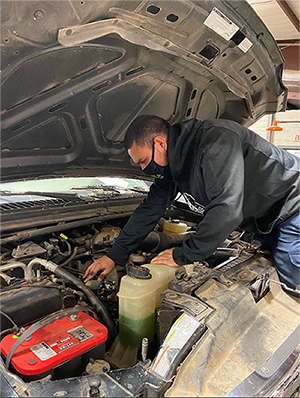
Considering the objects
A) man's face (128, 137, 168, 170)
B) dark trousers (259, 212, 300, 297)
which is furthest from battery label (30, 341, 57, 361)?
dark trousers (259, 212, 300, 297)

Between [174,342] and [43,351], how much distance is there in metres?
0.44

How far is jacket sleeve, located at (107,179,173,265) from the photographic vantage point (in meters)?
1.76

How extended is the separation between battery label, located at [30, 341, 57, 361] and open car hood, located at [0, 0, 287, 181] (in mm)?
1165

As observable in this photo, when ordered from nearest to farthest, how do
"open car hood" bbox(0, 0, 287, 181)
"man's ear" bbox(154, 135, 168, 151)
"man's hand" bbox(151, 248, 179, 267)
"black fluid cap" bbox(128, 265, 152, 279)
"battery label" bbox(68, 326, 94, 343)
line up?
"battery label" bbox(68, 326, 94, 343) → "open car hood" bbox(0, 0, 287, 181) → "black fluid cap" bbox(128, 265, 152, 279) → "man's hand" bbox(151, 248, 179, 267) → "man's ear" bbox(154, 135, 168, 151)

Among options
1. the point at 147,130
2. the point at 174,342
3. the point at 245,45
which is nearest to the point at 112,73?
the point at 147,130

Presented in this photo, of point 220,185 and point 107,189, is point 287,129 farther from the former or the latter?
point 220,185

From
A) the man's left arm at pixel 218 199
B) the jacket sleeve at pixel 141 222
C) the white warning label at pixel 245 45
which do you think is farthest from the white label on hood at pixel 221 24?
the jacket sleeve at pixel 141 222

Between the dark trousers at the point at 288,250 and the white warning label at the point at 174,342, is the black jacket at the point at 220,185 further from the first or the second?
the white warning label at the point at 174,342

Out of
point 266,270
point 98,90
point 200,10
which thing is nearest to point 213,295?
point 266,270

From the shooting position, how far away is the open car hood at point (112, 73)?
1272 millimetres

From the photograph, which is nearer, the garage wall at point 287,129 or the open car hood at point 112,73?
the open car hood at point 112,73

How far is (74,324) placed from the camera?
1.18 metres

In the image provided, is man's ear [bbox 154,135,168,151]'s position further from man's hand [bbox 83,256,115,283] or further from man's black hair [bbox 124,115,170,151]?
man's hand [bbox 83,256,115,283]

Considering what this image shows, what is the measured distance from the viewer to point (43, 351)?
1.03 metres
